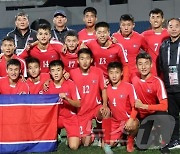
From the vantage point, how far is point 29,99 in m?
5.18

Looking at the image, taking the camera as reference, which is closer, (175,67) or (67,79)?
(175,67)

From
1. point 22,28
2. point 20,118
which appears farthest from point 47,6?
point 20,118

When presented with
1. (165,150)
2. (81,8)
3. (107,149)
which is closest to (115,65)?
(107,149)

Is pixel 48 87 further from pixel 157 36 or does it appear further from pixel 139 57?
pixel 157 36

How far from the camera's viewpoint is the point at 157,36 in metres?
6.02

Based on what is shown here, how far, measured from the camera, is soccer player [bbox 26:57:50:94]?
18.0 feet

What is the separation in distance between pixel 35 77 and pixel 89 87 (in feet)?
2.35

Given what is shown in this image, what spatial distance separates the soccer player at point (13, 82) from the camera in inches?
211

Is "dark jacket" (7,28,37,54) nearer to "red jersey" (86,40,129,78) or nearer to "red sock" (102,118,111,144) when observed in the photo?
"red jersey" (86,40,129,78)

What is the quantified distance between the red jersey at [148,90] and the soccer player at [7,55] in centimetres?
151

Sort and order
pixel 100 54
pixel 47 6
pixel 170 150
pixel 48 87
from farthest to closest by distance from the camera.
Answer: pixel 47 6
pixel 100 54
pixel 48 87
pixel 170 150

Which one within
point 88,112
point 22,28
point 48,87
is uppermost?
point 22,28

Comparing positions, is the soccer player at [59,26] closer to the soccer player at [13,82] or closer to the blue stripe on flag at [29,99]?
the soccer player at [13,82]

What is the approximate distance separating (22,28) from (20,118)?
1584 millimetres
